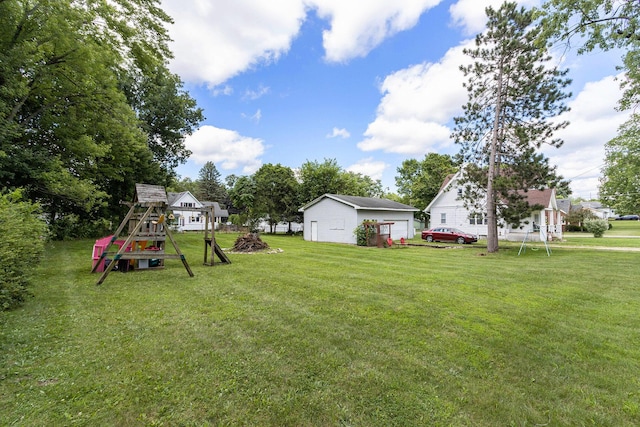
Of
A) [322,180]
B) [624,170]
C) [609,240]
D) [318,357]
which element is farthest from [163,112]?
[624,170]

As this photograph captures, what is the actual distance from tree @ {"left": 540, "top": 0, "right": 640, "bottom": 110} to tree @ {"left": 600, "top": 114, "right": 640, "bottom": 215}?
77.8 ft

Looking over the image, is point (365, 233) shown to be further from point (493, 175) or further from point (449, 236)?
point (493, 175)

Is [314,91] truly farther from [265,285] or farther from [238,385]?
[238,385]

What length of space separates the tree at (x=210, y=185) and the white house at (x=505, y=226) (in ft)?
174

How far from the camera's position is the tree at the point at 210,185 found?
216 ft

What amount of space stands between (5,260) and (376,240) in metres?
15.9

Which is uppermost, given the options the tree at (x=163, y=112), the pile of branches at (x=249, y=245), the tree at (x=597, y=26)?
the tree at (x=163, y=112)

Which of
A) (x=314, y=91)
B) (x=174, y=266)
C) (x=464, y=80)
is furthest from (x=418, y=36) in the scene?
(x=174, y=266)

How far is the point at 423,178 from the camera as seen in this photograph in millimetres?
36219

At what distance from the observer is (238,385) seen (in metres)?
2.67

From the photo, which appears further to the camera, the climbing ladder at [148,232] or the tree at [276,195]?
the tree at [276,195]

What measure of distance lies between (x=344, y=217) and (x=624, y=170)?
85.0 feet

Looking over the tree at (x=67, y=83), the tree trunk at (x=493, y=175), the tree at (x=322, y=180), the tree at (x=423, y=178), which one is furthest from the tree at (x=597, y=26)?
the tree at (x=423, y=178)

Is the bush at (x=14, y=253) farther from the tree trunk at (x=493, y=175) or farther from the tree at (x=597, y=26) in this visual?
the tree trunk at (x=493, y=175)
